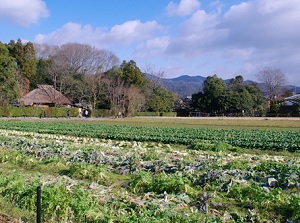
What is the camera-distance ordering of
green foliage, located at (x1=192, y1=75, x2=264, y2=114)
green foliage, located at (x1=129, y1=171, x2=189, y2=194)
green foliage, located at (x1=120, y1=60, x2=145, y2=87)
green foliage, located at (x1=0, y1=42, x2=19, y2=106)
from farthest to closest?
green foliage, located at (x1=192, y1=75, x2=264, y2=114), green foliage, located at (x1=120, y1=60, x2=145, y2=87), green foliage, located at (x1=0, y1=42, x2=19, y2=106), green foliage, located at (x1=129, y1=171, x2=189, y2=194)

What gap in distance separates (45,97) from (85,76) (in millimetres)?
8549

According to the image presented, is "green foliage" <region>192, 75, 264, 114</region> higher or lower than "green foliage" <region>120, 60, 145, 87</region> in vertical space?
lower

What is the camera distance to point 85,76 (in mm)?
64750

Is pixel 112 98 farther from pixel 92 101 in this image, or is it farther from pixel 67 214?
pixel 67 214

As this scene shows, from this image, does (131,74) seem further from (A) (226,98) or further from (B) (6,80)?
(B) (6,80)

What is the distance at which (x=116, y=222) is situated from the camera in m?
4.78

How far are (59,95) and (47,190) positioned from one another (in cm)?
5898

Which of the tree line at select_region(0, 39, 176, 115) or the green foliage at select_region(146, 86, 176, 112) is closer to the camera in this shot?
the tree line at select_region(0, 39, 176, 115)

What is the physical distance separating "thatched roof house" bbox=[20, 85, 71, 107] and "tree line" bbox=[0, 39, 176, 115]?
1449 mm

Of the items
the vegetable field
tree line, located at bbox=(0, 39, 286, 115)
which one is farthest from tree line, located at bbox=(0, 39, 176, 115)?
the vegetable field

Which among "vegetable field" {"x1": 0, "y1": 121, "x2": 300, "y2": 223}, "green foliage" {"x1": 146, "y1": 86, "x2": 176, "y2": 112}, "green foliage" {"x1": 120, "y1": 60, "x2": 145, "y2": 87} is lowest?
"vegetable field" {"x1": 0, "y1": 121, "x2": 300, "y2": 223}

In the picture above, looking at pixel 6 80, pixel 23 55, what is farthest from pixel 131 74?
pixel 6 80

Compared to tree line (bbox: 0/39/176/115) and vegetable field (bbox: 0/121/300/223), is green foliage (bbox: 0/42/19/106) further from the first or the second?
vegetable field (bbox: 0/121/300/223)

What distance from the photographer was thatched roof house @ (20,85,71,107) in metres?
61.9
